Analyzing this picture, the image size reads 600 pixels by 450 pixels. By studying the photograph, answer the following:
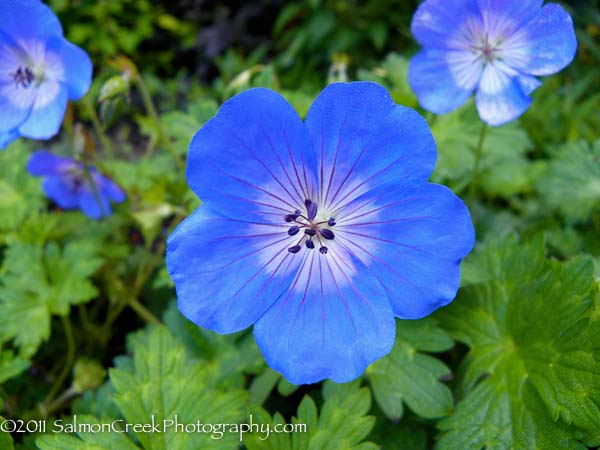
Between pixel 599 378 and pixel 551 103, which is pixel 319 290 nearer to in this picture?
pixel 599 378

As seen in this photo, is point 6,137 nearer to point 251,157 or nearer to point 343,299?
point 251,157

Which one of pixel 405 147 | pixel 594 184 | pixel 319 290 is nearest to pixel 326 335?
pixel 319 290

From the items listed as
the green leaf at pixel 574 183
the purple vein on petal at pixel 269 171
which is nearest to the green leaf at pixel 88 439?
the purple vein on petal at pixel 269 171

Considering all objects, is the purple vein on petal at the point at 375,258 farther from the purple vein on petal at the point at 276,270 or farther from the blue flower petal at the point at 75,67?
the blue flower petal at the point at 75,67

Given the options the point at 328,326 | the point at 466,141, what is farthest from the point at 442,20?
the point at 328,326

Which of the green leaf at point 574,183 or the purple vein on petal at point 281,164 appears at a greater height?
the purple vein on petal at point 281,164

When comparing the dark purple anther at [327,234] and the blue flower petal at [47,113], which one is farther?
the blue flower petal at [47,113]

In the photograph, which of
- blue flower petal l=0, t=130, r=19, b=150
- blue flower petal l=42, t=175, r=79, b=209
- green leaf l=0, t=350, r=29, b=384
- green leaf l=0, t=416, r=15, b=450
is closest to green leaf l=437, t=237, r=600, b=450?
green leaf l=0, t=416, r=15, b=450

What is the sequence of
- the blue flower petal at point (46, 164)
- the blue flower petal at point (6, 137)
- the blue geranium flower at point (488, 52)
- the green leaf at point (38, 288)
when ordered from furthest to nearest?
the blue flower petal at point (46, 164) < the green leaf at point (38, 288) < the blue flower petal at point (6, 137) < the blue geranium flower at point (488, 52)
